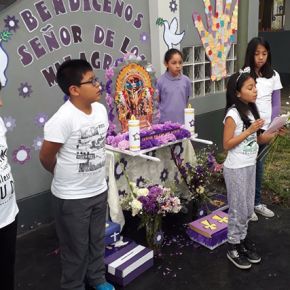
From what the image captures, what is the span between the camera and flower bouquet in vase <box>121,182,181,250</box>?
3.07 meters

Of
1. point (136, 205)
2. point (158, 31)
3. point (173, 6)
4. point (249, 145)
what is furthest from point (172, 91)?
point (136, 205)

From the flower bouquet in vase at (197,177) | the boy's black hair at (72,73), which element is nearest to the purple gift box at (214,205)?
the flower bouquet in vase at (197,177)

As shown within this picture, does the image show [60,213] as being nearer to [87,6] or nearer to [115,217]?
[115,217]

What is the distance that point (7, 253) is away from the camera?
2.07m

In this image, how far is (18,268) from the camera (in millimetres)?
3152

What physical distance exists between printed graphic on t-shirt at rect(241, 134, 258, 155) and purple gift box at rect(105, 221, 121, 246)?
3.91ft

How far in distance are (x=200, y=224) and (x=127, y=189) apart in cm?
72

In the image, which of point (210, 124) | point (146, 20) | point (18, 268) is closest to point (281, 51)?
point (210, 124)

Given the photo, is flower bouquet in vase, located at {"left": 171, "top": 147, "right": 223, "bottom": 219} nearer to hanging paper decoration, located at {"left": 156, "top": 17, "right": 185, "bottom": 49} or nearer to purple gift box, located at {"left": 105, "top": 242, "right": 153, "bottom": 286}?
purple gift box, located at {"left": 105, "top": 242, "right": 153, "bottom": 286}

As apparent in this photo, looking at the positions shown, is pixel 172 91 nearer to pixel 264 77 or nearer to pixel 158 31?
pixel 158 31

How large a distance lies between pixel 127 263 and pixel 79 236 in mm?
625

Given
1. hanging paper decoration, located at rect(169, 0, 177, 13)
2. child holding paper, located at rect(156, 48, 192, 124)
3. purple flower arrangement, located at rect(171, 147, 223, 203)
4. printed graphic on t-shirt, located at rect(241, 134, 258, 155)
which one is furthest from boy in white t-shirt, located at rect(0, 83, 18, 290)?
hanging paper decoration, located at rect(169, 0, 177, 13)

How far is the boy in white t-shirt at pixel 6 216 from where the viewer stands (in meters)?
1.92

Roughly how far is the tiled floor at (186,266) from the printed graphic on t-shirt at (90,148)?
3.36 feet
